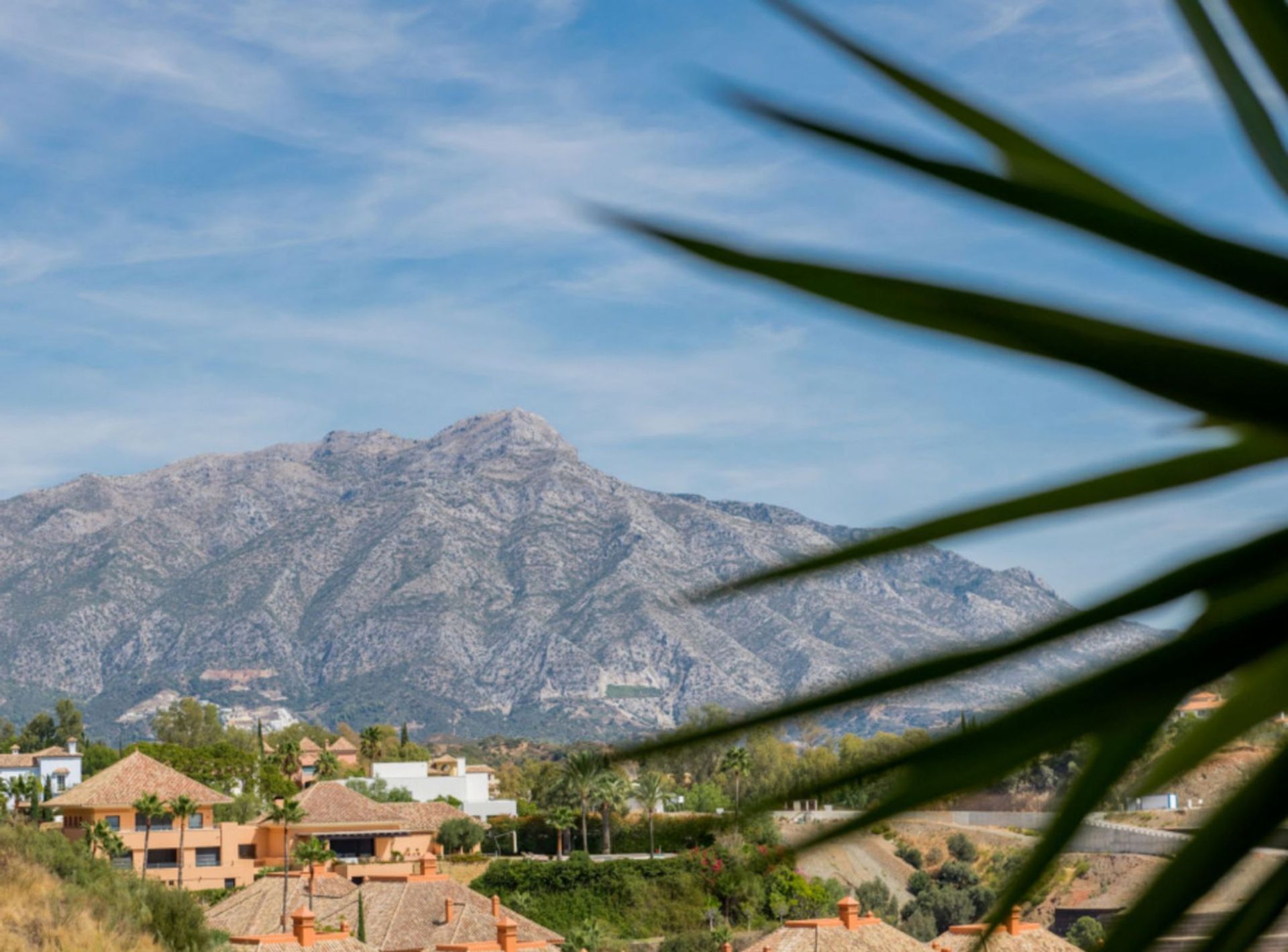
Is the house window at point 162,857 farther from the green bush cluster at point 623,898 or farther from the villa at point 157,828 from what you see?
the green bush cluster at point 623,898

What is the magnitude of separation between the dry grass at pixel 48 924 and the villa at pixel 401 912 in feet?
80.5

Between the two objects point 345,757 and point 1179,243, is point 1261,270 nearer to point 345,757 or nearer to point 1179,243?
point 1179,243

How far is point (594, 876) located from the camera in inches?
2724

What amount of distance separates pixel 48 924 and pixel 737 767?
20.7 m

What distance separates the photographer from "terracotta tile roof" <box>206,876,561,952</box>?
4803cm

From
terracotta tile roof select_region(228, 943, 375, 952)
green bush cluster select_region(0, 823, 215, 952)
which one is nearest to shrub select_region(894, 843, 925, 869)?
green bush cluster select_region(0, 823, 215, 952)

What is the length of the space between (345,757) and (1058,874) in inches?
5790

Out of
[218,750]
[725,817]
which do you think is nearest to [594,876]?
[218,750]

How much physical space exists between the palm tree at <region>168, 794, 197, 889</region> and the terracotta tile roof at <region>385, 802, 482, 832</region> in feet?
49.1

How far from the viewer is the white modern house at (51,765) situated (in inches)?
4466

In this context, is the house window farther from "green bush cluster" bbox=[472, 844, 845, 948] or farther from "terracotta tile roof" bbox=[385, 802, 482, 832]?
"green bush cluster" bbox=[472, 844, 845, 948]

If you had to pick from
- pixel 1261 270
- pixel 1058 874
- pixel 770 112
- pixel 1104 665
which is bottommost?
pixel 1058 874

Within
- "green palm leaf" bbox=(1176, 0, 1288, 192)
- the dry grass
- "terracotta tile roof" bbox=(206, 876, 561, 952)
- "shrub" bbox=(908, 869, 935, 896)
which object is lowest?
"terracotta tile roof" bbox=(206, 876, 561, 952)

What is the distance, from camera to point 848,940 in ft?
118
